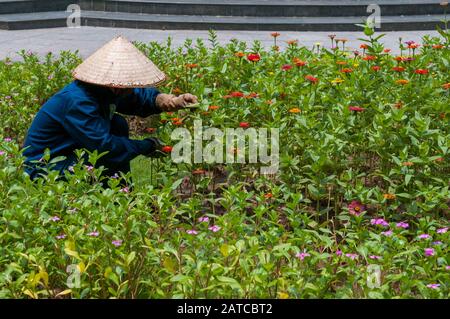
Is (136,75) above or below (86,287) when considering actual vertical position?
above

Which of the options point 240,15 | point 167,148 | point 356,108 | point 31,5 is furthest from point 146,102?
point 31,5

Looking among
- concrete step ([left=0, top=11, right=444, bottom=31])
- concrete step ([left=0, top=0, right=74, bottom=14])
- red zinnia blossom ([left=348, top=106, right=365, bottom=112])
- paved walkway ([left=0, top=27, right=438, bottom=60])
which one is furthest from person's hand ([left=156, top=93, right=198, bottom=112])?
concrete step ([left=0, top=0, right=74, bottom=14])

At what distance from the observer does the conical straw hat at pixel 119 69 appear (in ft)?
16.2

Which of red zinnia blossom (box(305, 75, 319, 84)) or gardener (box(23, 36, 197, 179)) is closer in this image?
gardener (box(23, 36, 197, 179))

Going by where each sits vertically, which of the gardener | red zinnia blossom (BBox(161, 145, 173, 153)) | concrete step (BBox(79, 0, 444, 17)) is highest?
concrete step (BBox(79, 0, 444, 17))

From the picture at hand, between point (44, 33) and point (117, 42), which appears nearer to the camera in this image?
point (117, 42)

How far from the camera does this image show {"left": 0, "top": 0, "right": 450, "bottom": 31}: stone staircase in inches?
455

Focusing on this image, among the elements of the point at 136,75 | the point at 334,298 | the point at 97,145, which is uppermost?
the point at 136,75

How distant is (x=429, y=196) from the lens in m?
4.31

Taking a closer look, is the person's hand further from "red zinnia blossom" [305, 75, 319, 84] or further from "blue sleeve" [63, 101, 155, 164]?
"red zinnia blossom" [305, 75, 319, 84]

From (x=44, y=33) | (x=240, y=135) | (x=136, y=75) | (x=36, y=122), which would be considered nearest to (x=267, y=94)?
(x=240, y=135)

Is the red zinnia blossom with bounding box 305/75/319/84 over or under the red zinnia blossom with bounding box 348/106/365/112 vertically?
over
